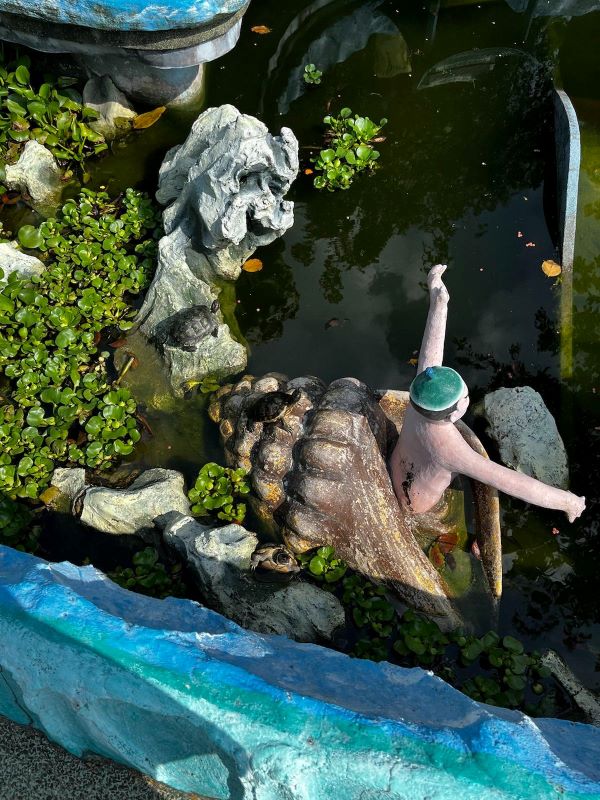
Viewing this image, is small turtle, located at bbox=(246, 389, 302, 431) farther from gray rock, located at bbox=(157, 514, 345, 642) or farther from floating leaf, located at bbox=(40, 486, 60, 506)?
floating leaf, located at bbox=(40, 486, 60, 506)

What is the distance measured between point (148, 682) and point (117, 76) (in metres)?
5.32

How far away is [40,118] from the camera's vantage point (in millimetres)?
5719

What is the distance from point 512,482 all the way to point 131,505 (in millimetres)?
2299

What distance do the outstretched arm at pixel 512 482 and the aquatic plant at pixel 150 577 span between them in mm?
1864

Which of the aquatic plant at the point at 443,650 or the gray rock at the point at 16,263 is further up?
the gray rock at the point at 16,263

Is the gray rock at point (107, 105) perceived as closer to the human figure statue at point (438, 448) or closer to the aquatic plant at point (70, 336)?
the aquatic plant at point (70, 336)

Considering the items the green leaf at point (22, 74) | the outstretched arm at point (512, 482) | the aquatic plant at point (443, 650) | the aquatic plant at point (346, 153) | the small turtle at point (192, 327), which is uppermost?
the green leaf at point (22, 74)

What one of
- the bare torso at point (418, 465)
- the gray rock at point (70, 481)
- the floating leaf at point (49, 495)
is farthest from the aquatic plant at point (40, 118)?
the bare torso at point (418, 465)

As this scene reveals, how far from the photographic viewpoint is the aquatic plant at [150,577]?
12.9 ft

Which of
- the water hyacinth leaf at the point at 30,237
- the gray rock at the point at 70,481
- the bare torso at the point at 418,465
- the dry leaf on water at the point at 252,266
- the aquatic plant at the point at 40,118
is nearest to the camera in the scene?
the bare torso at the point at 418,465

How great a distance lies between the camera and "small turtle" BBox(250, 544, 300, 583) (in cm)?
388

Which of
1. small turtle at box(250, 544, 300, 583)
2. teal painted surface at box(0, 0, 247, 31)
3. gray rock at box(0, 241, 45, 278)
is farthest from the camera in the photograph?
gray rock at box(0, 241, 45, 278)

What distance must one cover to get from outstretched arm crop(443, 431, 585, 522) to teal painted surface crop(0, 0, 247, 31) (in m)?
3.23

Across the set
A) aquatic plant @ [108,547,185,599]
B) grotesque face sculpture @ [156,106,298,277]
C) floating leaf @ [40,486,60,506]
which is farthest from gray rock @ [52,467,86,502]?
grotesque face sculpture @ [156,106,298,277]
